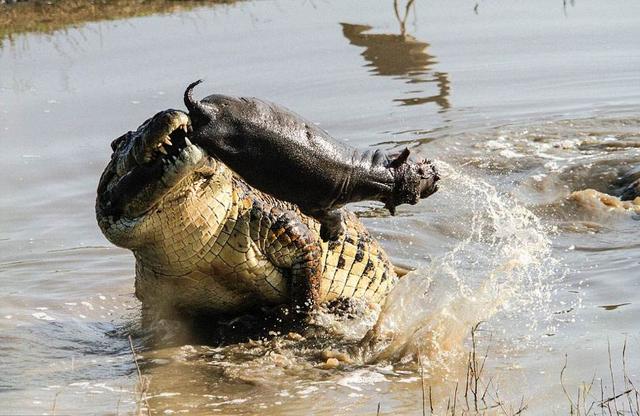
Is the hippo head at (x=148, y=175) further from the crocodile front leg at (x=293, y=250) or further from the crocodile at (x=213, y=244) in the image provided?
the crocodile front leg at (x=293, y=250)

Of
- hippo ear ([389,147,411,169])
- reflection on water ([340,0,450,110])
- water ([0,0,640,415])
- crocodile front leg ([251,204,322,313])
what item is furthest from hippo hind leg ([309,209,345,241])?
reflection on water ([340,0,450,110])

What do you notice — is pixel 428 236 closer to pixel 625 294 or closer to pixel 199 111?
pixel 625 294

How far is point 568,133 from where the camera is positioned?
10.1 metres

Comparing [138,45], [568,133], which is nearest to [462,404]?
[568,133]

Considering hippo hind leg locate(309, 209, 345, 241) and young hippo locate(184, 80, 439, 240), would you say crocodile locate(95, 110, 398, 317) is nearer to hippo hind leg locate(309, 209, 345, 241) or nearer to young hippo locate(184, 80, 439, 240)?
hippo hind leg locate(309, 209, 345, 241)

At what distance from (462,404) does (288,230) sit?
1.34 m

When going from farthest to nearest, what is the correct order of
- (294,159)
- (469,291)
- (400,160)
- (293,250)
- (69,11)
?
(69,11) < (469,291) < (293,250) < (400,160) < (294,159)

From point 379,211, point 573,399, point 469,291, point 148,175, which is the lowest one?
point 379,211

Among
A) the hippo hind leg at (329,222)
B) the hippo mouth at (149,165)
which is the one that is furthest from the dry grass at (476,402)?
the hippo mouth at (149,165)

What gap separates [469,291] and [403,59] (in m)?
6.70

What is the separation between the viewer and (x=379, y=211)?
28.0ft

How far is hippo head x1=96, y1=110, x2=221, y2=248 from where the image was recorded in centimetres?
452

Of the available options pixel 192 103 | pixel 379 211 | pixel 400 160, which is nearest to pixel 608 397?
pixel 400 160

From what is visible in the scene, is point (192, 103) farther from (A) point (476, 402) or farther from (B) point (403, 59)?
(B) point (403, 59)
